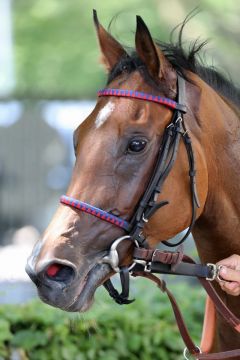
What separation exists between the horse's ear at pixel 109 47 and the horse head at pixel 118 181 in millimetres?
176

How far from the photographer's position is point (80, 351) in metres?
5.06

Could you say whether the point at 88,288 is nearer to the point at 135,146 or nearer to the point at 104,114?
the point at 135,146

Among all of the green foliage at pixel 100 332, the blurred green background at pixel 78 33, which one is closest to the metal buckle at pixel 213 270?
the green foliage at pixel 100 332

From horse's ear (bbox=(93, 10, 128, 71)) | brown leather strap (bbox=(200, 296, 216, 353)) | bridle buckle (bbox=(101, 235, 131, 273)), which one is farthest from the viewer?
brown leather strap (bbox=(200, 296, 216, 353))

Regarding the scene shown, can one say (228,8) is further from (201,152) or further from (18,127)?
(201,152)

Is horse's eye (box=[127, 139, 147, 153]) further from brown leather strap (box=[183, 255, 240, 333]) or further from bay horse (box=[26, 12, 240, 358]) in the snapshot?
brown leather strap (box=[183, 255, 240, 333])

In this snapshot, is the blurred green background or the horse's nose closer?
the horse's nose

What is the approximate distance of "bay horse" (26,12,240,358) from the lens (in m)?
3.02

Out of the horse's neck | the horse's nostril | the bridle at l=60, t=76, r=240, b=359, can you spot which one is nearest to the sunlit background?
the horse's neck

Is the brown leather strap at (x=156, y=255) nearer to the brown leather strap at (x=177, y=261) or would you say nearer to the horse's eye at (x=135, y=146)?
the brown leather strap at (x=177, y=261)

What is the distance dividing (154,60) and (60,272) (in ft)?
3.27


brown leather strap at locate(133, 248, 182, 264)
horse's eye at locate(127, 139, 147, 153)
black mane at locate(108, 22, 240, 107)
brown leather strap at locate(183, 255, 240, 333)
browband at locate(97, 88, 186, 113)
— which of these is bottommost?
brown leather strap at locate(183, 255, 240, 333)

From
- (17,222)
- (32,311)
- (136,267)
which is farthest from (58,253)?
(17,222)

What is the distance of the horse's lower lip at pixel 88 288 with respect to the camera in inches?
118
